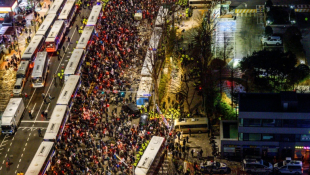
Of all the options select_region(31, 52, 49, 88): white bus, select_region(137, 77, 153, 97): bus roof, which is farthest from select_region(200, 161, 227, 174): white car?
select_region(31, 52, 49, 88): white bus

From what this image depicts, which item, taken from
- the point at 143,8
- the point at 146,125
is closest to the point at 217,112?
the point at 146,125

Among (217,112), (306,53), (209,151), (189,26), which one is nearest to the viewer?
(209,151)

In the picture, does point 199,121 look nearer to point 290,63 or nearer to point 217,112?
point 217,112

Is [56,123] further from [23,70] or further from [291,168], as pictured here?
[291,168]

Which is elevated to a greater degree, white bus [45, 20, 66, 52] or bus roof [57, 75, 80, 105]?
white bus [45, 20, 66, 52]

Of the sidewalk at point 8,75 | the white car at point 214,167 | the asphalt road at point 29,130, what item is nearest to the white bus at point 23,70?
the asphalt road at point 29,130

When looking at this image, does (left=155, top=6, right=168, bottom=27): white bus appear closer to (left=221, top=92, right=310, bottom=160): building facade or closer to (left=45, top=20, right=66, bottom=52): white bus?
(left=45, top=20, right=66, bottom=52): white bus

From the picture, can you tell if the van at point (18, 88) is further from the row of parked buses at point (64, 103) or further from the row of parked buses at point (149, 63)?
the row of parked buses at point (149, 63)
